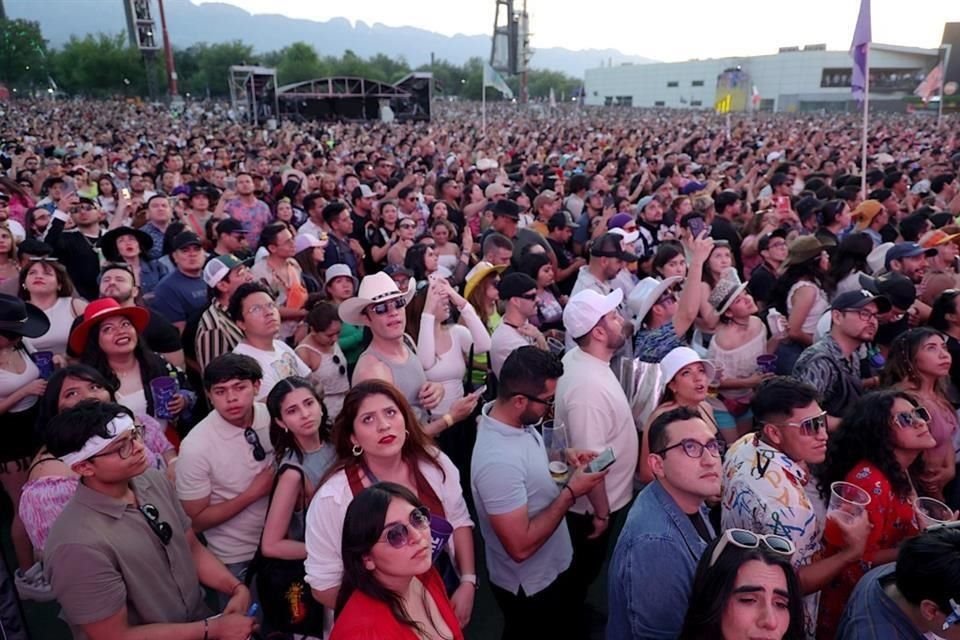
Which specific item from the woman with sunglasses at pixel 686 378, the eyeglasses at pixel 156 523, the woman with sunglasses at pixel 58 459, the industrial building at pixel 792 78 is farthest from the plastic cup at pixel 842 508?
the industrial building at pixel 792 78

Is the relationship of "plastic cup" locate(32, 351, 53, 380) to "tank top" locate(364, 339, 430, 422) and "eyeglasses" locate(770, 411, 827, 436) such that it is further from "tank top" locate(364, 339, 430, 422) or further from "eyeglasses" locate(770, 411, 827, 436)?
"eyeglasses" locate(770, 411, 827, 436)

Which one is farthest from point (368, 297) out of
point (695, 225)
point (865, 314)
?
point (695, 225)

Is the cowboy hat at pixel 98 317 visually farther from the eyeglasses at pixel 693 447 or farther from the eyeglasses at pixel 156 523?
the eyeglasses at pixel 693 447

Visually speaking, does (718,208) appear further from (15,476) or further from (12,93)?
(12,93)

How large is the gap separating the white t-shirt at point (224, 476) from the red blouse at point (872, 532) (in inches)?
91.3

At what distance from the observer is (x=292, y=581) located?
2486 millimetres

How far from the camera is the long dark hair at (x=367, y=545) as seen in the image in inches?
72.6

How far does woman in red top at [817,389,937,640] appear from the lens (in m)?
2.45

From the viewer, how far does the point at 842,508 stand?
7.38ft

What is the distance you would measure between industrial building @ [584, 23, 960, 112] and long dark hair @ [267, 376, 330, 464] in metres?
46.5

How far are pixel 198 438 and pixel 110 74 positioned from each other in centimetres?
7305

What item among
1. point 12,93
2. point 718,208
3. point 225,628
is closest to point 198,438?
point 225,628

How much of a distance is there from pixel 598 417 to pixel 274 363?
1.78 meters

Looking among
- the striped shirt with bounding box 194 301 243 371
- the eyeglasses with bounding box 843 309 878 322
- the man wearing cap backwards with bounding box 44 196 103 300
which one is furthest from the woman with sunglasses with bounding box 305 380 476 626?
the man wearing cap backwards with bounding box 44 196 103 300
